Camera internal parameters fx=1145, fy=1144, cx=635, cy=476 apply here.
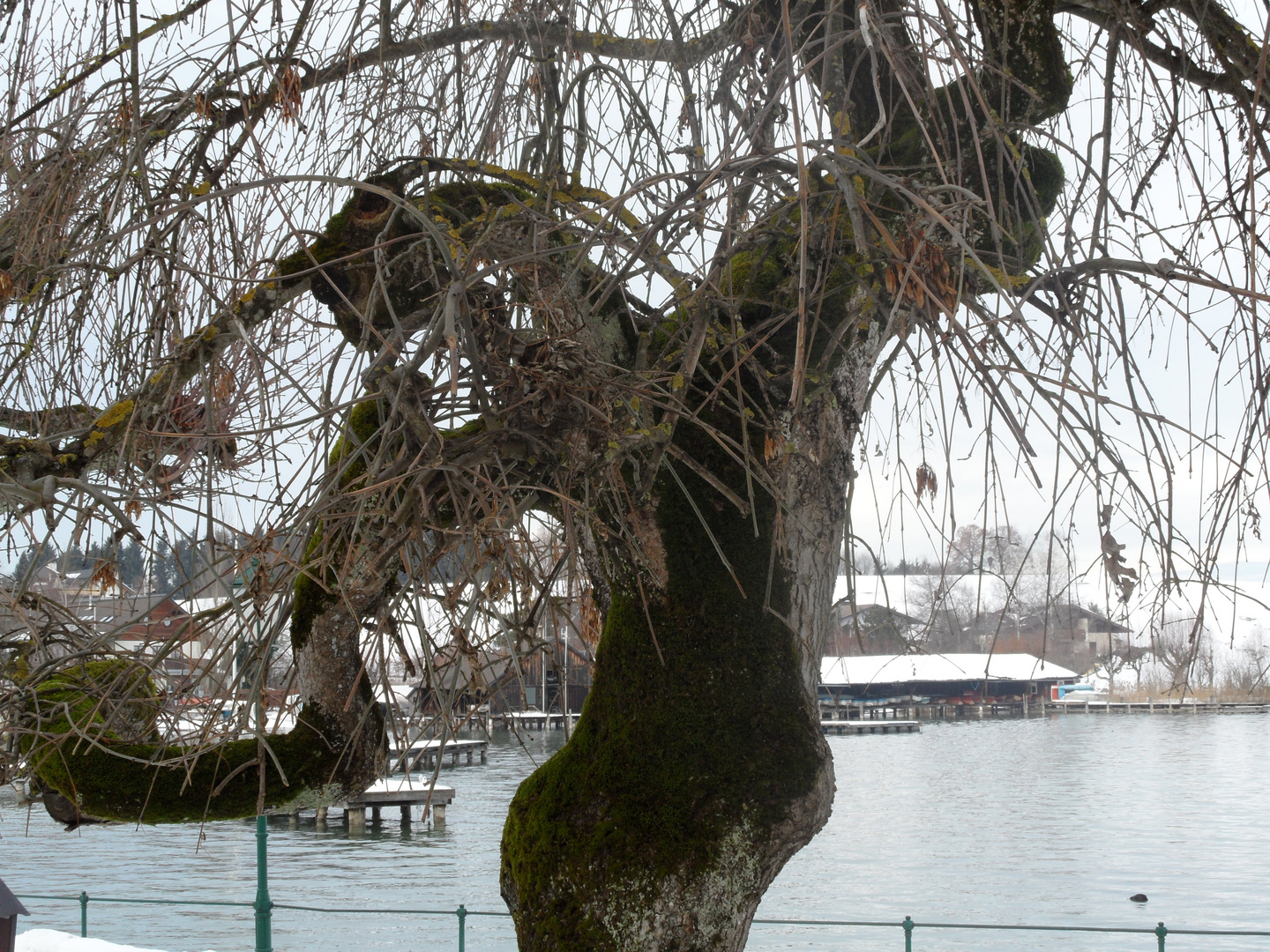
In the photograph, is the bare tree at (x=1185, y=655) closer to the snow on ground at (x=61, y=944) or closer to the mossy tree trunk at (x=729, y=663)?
the mossy tree trunk at (x=729, y=663)

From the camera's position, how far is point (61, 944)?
891 centimetres

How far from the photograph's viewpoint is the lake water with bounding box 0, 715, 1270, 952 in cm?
1797

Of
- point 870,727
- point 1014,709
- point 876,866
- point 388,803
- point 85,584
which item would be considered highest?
point 85,584

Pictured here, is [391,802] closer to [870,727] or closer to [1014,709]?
[870,727]

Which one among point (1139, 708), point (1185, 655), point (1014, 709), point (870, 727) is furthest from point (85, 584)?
point (1139, 708)

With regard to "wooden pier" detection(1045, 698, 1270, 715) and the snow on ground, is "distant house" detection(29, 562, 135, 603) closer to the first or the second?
the snow on ground

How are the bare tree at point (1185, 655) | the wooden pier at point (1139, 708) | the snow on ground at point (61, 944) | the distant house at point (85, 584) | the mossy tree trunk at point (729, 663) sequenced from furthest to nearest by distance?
1. the wooden pier at point (1139, 708)
2. the snow on ground at point (61, 944)
3. the distant house at point (85, 584)
4. the mossy tree trunk at point (729, 663)
5. the bare tree at point (1185, 655)

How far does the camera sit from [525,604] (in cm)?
245

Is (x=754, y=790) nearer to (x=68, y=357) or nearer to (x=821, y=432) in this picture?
(x=821, y=432)

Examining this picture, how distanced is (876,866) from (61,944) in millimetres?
17629

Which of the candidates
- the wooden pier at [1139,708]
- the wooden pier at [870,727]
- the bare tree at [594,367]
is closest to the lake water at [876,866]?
the bare tree at [594,367]

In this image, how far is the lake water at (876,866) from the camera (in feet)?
59.0

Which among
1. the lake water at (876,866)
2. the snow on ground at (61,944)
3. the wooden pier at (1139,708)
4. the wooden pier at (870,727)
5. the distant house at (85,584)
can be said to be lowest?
the wooden pier at (1139,708)

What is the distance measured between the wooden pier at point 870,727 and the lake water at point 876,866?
1648 cm
